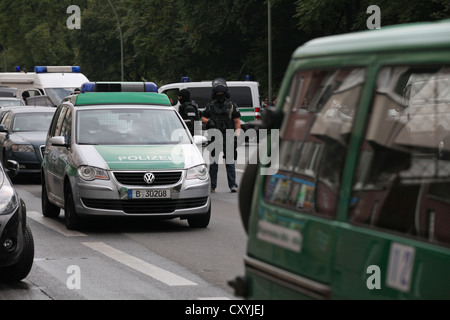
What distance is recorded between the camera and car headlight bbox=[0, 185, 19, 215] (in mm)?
8368

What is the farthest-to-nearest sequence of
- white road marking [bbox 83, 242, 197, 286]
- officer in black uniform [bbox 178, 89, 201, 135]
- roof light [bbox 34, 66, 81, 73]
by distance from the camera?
1. roof light [bbox 34, 66, 81, 73]
2. officer in black uniform [bbox 178, 89, 201, 135]
3. white road marking [bbox 83, 242, 197, 286]

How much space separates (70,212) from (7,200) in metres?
4.19

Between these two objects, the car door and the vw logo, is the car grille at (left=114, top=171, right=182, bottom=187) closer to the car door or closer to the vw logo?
the vw logo

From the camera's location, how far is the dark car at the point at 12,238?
8.30 meters

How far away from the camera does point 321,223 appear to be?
4387mm

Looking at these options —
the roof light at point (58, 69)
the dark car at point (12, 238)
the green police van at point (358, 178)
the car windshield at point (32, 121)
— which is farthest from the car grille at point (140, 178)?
the roof light at point (58, 69)

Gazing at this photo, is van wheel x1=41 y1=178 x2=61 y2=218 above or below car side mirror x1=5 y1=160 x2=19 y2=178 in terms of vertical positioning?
below

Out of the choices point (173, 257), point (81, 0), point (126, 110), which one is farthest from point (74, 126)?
point (81, 0)

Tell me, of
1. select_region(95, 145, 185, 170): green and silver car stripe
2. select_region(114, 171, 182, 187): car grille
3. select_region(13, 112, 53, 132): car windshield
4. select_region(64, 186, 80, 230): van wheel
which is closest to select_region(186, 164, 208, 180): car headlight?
select_region(95, 145, 185, 170): green and silver car stripe

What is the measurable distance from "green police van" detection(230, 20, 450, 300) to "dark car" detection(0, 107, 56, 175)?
1569 centimetres

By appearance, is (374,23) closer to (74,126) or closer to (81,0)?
(74,126)

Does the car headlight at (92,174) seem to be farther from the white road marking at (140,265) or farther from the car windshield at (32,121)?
the car windshield at (32,121)

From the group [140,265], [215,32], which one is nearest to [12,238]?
[140,265]

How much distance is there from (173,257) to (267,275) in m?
5.55
